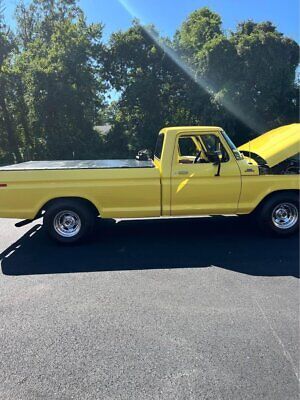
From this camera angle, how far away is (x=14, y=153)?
2027cm

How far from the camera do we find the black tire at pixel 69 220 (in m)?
6.19

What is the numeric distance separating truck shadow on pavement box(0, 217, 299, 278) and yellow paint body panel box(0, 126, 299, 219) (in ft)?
1.68

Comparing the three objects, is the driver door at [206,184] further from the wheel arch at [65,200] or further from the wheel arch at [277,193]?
the wheel arch at [65,200]

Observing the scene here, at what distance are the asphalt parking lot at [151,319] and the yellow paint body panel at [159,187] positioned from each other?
1.90ft

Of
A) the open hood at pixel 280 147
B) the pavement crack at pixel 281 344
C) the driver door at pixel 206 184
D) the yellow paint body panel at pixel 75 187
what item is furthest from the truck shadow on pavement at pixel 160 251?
the open hood at pixel 280 147

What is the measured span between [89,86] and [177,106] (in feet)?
14.0

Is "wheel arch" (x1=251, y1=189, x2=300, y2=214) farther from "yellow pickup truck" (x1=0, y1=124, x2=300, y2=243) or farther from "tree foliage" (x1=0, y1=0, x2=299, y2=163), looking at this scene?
"tree foliage" (x1=0, y1=0, x2=299, y2=163)

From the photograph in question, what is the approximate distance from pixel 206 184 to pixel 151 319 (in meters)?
2.95

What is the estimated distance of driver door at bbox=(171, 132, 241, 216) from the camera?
626 centimetres

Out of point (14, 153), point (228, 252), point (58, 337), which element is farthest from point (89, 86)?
point (58, 337)

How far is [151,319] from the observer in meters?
3.90

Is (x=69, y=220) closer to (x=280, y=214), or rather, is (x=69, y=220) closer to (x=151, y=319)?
(x=151, y=319)

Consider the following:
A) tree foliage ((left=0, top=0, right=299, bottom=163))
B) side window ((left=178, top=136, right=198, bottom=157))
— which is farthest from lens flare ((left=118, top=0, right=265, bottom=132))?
side window ((left=178, top=136, right=198, bottom=157))

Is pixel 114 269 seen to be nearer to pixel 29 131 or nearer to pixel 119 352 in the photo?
pixel 119 352
